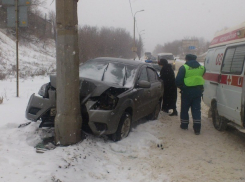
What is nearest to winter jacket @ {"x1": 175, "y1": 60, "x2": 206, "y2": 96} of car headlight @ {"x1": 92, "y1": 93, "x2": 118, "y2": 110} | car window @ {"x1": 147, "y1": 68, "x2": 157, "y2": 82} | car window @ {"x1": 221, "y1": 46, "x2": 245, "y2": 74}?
car window @ {"x1": 221, "y1": 46, "x2": 245, "y2": 74}

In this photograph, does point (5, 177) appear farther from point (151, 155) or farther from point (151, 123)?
point (151, 123)

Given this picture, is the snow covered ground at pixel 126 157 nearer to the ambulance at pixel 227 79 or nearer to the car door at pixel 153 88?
the ambulance at pixel 227 79

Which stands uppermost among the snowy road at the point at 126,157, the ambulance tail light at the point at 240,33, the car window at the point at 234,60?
the ambulance tail light at the point at 240,33

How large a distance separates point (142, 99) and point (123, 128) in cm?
106

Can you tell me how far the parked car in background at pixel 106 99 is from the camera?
15.2 feet

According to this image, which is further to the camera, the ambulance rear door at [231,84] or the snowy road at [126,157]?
the ambulance rear door at [231,84]

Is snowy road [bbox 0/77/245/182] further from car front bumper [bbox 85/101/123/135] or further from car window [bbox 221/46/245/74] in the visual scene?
car window [bbox 221/46/245/74]

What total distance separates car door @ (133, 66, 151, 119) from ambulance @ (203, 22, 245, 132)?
1689mm

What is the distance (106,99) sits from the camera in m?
4.84

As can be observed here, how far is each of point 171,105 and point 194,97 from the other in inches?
80.5

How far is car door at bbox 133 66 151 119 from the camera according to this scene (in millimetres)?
5730

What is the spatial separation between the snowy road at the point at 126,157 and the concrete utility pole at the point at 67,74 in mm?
317

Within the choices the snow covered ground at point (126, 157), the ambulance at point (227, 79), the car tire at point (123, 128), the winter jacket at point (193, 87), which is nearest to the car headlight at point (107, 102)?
the car tire at point (123, 128)

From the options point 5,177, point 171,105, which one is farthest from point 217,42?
point 5,177
